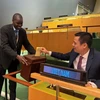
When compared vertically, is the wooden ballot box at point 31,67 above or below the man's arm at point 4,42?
below

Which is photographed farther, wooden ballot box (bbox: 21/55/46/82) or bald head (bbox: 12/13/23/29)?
bald head (bbox: 12/13/23/29)

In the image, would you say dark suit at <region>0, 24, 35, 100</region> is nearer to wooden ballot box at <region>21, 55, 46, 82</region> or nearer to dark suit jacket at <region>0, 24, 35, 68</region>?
dark suit jacket at <region>0, 24, 35, 68</region>

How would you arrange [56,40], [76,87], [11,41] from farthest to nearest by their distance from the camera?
[56,40] → [11,41] → [76,87]

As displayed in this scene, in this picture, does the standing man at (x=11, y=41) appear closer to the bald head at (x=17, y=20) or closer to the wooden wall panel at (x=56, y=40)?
the bald head at (x=17, y=20)

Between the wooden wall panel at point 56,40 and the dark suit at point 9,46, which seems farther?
the wooden wall panel at point 56,40

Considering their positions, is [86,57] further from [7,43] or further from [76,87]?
[7,43]

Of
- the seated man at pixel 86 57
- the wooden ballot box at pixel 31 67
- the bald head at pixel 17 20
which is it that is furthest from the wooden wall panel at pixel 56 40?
the wooden ballot box at pixel 31 67

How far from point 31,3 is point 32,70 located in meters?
5.76

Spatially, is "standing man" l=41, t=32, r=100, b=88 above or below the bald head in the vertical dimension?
below

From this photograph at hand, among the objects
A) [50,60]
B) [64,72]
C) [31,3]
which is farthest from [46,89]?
[31,3]

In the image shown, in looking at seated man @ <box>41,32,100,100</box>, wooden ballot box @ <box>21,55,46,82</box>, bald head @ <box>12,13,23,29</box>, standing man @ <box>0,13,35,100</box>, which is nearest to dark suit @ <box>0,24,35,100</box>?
standing man @ <box>0,13,35,100</box>

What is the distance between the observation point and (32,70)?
1.56 meters

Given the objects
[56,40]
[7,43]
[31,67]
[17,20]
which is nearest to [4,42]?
[7,43]

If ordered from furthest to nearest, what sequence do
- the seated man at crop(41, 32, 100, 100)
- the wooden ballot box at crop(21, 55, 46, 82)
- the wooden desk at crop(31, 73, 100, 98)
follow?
the wooden ballot box at crop(21, 55, 46, 82) < the seated man at crop(41, 32, 100, 100) < the wooden desk at crop(31, 73, 100, 98)
